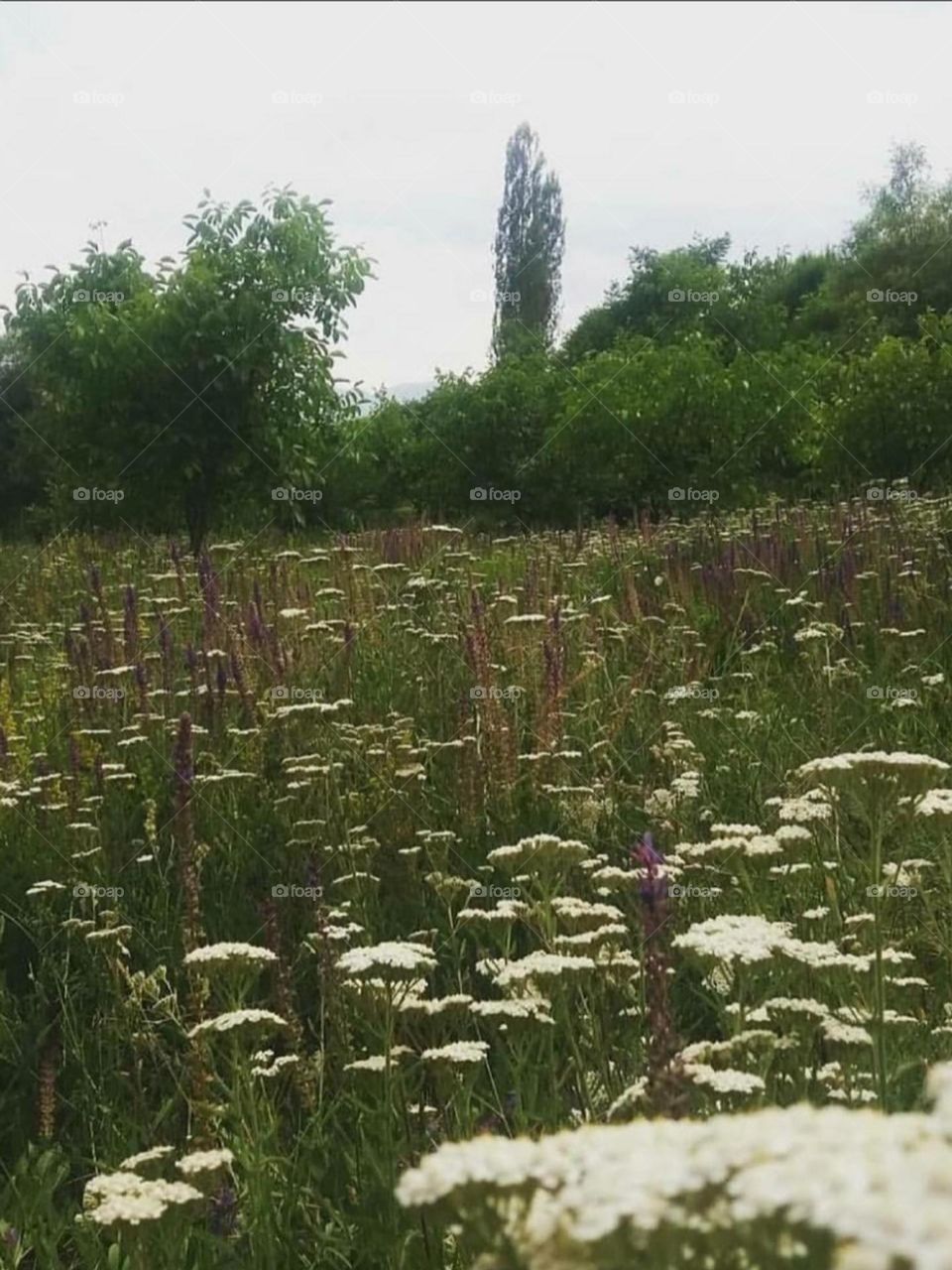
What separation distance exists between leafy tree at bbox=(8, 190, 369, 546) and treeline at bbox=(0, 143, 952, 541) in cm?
3

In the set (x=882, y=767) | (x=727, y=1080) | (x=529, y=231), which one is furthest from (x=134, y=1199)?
(x=529, y=231)

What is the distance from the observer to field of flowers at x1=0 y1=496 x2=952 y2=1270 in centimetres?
131

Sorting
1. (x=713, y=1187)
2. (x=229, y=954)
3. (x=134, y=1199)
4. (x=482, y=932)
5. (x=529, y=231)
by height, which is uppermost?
(x=529, y=231)

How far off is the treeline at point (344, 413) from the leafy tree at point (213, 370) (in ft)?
0.09

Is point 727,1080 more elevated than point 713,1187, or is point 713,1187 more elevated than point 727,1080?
point 713,1187

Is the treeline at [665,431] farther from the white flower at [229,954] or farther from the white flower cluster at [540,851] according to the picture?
the white flower at [229,954]

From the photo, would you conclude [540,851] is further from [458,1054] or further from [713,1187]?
[713,1187]

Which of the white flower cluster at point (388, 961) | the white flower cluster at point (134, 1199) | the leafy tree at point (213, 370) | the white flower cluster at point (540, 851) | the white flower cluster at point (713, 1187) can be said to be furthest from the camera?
the leafy tree at point (213, 370)

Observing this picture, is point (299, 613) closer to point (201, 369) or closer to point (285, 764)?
point (285, 764)

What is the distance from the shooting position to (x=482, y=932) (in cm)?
478

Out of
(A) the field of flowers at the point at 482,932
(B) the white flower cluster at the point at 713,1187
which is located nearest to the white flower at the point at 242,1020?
(A) the field of flowers at the point at 482,932

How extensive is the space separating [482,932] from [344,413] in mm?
13778

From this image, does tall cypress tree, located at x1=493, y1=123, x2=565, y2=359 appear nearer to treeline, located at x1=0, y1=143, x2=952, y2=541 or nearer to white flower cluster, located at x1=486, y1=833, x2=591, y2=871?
treeline, located at x1=0, y1=143, x2=952, y2=541

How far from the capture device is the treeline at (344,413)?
54.1ft
